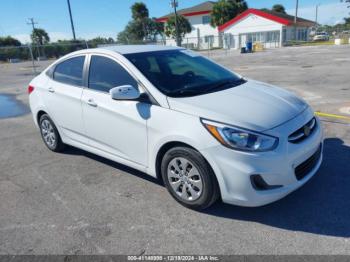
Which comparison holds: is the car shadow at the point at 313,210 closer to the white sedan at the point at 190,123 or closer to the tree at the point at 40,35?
the white sedan at the point at 190,123

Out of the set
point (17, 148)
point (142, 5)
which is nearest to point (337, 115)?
point (17, 148)

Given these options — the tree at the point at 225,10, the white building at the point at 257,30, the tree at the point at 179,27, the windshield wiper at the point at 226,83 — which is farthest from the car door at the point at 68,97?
the tree at the point at 225,10

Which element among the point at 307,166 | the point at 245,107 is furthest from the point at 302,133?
the point at 245,107

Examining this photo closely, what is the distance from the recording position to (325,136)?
516 cm

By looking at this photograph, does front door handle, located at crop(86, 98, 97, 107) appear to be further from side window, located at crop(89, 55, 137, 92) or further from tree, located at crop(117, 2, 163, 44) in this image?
tree, located at crop(117, 2, 163, 44)

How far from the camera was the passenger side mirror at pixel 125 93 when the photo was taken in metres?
3.43

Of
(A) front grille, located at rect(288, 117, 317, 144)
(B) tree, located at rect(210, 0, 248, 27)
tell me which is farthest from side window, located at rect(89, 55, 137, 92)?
(B) tree, located at rect(210, 0, 248, 27)

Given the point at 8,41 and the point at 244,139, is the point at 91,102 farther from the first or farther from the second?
the point at 8,41

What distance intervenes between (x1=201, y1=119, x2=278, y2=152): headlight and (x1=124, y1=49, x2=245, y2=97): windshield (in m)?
0.74

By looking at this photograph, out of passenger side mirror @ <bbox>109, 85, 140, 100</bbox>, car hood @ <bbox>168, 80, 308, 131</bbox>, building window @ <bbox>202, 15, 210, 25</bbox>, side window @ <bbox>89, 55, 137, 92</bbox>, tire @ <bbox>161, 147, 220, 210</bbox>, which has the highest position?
building window @ <bbox>202, 15, 210, 25</bbox>

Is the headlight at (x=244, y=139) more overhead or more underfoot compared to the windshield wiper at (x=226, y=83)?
more underfoot

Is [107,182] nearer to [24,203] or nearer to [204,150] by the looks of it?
[24,203]

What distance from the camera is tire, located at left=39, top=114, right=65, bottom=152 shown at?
16.6ft

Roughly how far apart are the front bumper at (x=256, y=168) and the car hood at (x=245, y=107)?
16 centimetres
